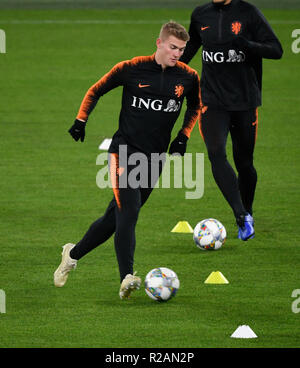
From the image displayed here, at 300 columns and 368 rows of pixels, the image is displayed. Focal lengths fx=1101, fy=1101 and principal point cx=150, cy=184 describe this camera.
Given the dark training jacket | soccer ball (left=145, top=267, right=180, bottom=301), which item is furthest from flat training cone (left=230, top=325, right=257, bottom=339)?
the dark training jacket

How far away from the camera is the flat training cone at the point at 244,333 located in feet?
24.7

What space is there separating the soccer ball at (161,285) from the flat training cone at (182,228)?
2397 millimetres

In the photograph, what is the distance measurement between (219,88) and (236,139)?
1.80ft

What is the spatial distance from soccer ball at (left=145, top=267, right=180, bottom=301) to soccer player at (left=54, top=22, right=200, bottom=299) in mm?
148

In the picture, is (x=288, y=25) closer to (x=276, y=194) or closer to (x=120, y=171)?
(x=276, y=194)

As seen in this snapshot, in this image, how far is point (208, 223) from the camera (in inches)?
400

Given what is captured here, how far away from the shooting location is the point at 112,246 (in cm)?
1043

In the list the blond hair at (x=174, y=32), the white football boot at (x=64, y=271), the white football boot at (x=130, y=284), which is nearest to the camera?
the white football boot at (x=130, y=284)

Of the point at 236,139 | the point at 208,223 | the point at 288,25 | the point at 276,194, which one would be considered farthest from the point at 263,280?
the point at 288,25

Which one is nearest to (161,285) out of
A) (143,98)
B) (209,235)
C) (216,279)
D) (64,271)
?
(216,279)

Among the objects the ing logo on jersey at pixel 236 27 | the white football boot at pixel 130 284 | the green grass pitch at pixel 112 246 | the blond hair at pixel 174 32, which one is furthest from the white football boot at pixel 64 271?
the ing logo on jersey at pixel 236 27

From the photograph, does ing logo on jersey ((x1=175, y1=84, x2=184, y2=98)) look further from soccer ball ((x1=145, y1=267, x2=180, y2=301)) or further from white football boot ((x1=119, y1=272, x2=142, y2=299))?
white football boot ((x1=119, y1=272, x2=142, y2=299))

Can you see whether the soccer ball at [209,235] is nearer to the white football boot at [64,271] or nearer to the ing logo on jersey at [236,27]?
the white football boot at [64,271]
